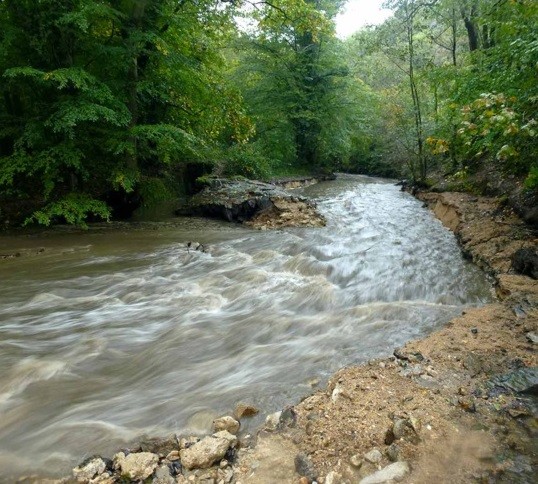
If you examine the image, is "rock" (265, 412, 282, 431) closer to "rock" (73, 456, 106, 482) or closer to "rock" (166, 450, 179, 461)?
"rock" (166, 450, 179, 461)

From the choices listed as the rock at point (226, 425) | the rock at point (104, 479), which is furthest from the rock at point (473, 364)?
the rock at point (104, 479)

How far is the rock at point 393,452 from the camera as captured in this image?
7.06ft

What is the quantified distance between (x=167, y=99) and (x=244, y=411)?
986 centimetres

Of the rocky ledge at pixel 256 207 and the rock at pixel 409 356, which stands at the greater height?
the rocky ledge at pixel 256 207

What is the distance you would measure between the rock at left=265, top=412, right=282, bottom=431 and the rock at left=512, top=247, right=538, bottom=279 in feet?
12.9

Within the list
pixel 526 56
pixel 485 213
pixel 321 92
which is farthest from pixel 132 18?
pixel 321 92

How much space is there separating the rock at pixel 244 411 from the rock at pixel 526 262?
4013 mm

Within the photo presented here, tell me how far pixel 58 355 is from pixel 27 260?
3.94 m

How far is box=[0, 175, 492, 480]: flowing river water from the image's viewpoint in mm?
2902

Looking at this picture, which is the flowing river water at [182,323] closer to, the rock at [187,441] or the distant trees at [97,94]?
the rock at [187,441]

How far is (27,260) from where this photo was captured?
A: 6941 mm

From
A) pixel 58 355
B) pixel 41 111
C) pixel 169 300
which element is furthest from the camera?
pixel 41 111

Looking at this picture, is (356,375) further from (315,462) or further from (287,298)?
(287,298)

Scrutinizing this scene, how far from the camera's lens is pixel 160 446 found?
2414 mm
